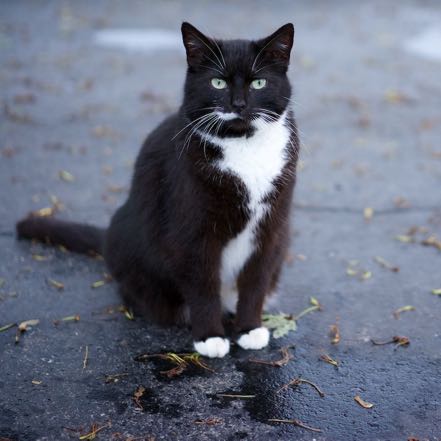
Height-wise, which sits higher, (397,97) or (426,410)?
(397,97)

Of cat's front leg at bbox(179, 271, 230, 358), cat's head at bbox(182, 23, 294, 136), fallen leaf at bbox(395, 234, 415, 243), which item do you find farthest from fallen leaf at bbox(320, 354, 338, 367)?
fallen leaf at bbox(395, 234, 415, 243)

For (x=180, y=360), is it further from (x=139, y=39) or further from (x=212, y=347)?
(x=139, y=39)

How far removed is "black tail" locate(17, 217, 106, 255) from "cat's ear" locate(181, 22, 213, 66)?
1.23 meters


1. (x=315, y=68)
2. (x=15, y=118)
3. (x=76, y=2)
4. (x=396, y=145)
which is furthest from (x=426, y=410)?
(x=76, y=2)

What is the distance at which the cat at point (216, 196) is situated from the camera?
2631 mm

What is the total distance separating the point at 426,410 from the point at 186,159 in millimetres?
1415

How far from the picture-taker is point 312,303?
11.0 ft

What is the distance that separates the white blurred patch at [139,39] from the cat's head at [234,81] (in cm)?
513

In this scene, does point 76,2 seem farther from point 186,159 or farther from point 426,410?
point 426,410

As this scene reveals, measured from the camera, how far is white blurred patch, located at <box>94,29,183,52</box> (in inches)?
302

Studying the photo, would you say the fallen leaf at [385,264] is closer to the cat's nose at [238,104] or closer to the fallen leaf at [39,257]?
the cat's nose at [238,104]

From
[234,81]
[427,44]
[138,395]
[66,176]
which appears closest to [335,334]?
[138,395]

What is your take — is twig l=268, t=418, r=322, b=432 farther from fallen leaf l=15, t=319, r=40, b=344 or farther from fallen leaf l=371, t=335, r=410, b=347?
fallen leaf l=15, t=319, r=40, b=344

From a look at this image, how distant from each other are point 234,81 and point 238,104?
124mm
